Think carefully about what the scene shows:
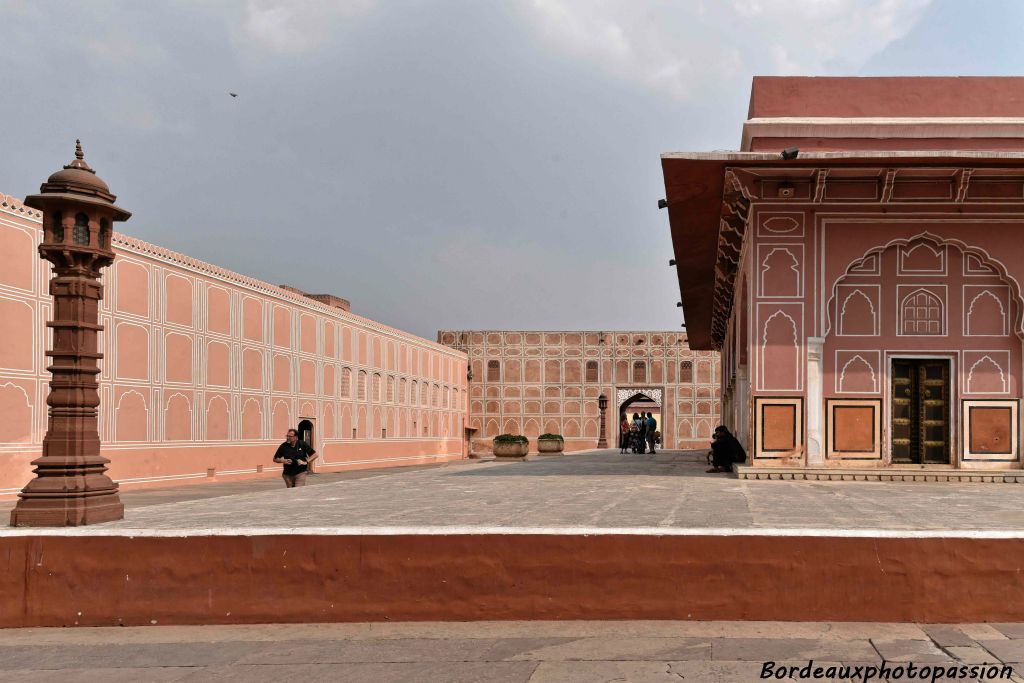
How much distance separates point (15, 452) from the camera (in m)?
18.7

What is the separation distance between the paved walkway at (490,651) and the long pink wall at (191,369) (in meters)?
13.8

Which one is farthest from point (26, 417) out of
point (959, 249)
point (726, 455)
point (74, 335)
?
point (959, 249)

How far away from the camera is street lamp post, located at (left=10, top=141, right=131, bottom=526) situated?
7.93 m

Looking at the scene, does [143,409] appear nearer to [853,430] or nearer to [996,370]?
[853,430]

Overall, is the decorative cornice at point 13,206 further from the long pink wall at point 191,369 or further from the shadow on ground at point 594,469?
the shadow on ground at point 594,469

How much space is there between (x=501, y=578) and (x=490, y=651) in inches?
32.0

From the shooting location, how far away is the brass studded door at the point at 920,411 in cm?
1419

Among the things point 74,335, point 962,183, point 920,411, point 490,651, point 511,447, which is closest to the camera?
point 490,651

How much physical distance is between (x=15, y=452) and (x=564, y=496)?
13355 mm

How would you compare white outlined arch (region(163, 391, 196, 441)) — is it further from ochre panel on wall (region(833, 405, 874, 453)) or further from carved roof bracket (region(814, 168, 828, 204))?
carved roof bracket (region(814, 168, 828, 204))

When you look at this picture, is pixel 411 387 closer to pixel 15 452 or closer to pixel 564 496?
pixel 15 452

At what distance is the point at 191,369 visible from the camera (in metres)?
25.1

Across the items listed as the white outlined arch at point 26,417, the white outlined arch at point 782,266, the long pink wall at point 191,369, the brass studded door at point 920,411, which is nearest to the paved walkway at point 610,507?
the brass studded door at point 920,411

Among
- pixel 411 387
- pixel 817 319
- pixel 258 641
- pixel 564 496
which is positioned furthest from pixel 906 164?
pixel 411 387
